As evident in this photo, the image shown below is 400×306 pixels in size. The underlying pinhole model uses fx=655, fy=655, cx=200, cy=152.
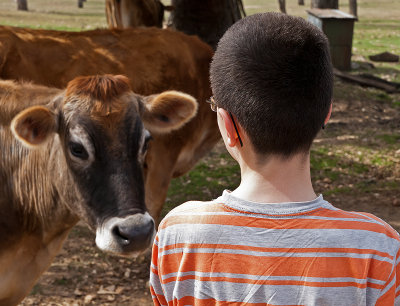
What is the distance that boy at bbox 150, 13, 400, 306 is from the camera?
4.86ft

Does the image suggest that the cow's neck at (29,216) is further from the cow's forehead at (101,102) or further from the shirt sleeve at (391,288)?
the shirt sleeve at (391,288)

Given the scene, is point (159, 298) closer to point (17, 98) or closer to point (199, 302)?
point (199, 302)

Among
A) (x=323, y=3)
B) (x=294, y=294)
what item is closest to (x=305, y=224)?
(x=294, y=294)

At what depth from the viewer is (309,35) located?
61.9 inches

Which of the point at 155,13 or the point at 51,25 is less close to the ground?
the point at 155,13

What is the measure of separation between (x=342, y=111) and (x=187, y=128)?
238 inches

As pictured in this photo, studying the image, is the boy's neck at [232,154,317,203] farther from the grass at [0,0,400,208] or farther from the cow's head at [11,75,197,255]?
the grass at [0,0,400,208]

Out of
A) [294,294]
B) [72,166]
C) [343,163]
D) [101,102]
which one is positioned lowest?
[343,163]

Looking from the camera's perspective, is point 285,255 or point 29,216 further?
point 29,216

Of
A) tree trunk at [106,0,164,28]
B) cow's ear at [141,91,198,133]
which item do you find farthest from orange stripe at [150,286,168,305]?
tree trunk at [106,0,164,28]

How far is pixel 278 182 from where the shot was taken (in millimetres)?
1574

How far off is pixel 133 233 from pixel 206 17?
6.02 meters

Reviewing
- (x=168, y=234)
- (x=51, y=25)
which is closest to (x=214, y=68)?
(x=168, y=234)

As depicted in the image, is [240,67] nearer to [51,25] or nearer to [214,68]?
[214,68]
